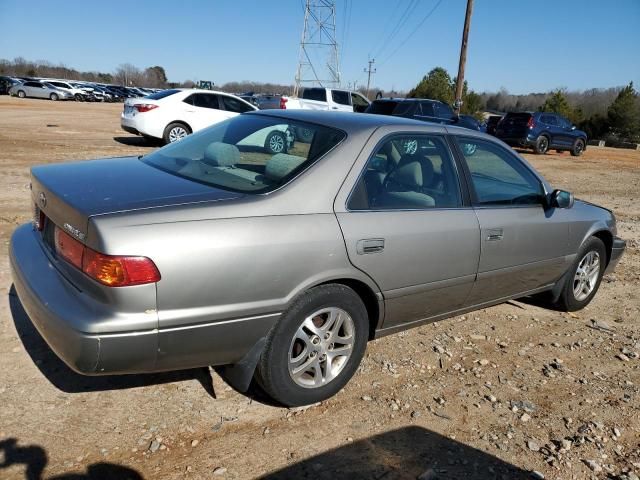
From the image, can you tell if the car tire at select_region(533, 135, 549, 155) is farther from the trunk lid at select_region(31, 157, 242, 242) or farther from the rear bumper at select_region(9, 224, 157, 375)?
the rear bumper at select_region(9, 224, 157, 375)

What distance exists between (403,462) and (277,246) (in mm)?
1252

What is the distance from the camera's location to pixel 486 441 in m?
2.89

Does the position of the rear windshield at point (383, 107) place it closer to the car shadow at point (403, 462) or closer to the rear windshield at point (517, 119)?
the rear windshield at point (517, 119)

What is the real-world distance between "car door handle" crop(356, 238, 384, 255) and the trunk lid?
28.5 inches

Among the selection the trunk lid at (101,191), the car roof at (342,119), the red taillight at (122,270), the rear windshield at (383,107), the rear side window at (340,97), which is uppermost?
the rear side window at (340,97)

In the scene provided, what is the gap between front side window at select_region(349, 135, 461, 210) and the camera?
3.14m

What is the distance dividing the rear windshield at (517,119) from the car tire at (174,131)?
13.3m

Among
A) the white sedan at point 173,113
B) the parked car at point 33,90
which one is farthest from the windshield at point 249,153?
the parked car at point 33,90

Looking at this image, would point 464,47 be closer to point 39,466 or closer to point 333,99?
point 333,99

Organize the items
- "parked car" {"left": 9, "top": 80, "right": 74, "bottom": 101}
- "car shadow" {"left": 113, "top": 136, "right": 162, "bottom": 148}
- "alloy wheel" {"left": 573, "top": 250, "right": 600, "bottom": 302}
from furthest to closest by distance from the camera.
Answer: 1. "parked car" {"left": 9, "top": 80, "right": 74, "bottom": 101}
2. "car shadow" {"left": 113, "top": 136, "right": 162, "bottom": 148}
3. "alloy wheel" {"left": 573, "top": 250, "right": 600, "bottom": 302}

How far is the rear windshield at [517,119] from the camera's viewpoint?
67.6 feet

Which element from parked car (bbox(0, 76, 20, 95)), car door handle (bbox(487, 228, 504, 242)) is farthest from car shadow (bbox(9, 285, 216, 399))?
parked car (bbox(0, 76, 20, 95))

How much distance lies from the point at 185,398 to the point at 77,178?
4.51 feet

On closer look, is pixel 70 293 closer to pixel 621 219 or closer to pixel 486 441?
pixel 486 441
